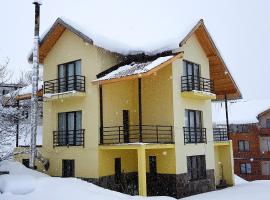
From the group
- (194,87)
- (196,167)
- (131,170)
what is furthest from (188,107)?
(131,170)

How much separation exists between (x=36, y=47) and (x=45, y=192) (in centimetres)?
978

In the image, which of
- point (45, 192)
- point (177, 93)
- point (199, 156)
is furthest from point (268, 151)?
point (45, 192)

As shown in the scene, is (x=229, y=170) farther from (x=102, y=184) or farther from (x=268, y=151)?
(x=268, y=151)

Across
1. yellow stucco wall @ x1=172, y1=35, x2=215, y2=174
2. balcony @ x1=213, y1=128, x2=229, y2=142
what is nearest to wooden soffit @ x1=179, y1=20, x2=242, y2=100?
yellow stucco wall @ x1=172, y1=35, x2=215, y2=174

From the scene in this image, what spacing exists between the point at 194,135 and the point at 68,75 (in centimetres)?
897

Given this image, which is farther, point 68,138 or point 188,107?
point 188,107

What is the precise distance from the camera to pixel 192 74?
934 inches

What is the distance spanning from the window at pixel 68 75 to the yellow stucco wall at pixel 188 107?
19.4ft

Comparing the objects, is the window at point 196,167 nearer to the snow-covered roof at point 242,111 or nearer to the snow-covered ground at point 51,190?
the snow-covered ground at point 51,190

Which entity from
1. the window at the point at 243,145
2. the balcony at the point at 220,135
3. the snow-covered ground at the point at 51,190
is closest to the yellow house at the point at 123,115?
the balcony at the point at 220,135

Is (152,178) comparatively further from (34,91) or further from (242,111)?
(242,111)

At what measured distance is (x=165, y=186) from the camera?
68.2ft

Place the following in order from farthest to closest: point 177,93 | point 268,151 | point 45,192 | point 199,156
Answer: point 268,151 < point 199,156 < point 177,93 < point 45,192

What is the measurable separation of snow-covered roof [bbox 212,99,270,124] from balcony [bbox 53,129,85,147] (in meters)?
32.6
